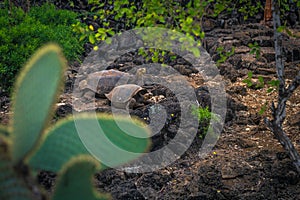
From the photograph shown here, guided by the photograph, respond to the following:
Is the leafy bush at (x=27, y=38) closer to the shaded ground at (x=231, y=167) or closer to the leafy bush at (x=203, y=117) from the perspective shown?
the shaded ground at (x=231, y=167)

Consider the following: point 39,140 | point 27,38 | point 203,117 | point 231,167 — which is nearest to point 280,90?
point 231,167

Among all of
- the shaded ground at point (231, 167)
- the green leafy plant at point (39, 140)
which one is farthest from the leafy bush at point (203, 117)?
the green leafy plant at point (39, 140)

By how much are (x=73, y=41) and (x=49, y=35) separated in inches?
19.8

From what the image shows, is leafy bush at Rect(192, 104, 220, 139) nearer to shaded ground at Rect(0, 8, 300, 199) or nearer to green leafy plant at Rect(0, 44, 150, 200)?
shaded ground at Rect(0, 8, 300, 199)

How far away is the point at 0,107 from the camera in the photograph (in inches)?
151

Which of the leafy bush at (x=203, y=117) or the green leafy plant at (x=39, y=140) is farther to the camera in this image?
the leafy bush at (x=203, y=117)

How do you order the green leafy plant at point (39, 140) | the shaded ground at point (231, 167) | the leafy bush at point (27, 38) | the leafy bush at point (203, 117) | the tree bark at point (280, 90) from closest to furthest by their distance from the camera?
the green leafy plant at point (39, 140) → the tree bark at point (280, 90) → the shaded ground at point (231, 167) → the leafy bush at point (203, 117) → the leafy bush at point (27, 38)

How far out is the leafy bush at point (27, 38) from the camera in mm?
4410

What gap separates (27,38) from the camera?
16.2 feet

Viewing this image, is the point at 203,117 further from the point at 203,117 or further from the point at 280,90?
the point at 280,90

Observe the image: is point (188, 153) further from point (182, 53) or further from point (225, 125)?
point (182, 53)

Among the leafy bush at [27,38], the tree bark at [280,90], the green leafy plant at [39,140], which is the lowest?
the leafy bush at [27,38]

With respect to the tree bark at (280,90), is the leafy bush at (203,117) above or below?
below

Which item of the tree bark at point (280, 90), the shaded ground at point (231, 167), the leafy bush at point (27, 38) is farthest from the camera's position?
the leafy bush at point (27, 38)
